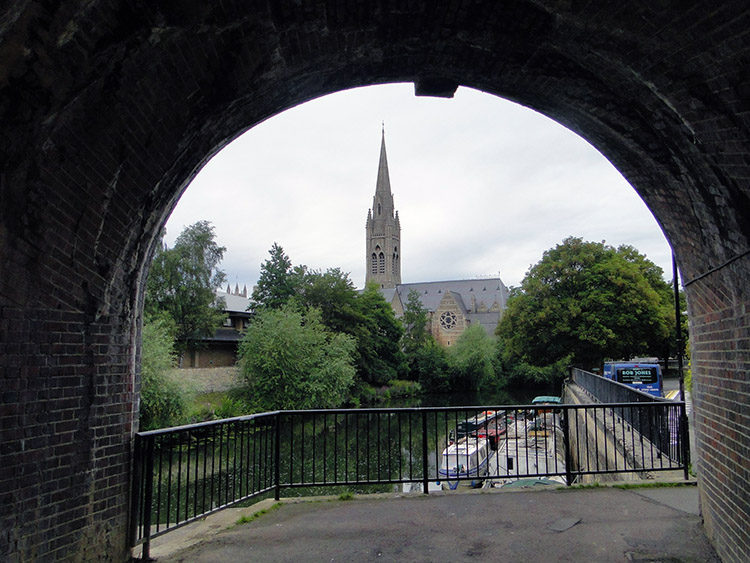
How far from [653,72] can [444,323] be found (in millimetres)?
88474

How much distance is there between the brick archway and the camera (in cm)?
309

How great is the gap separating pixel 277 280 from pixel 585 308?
2491 centimetres

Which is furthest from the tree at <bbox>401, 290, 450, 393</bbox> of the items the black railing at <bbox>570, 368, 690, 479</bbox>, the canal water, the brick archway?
the brick archway

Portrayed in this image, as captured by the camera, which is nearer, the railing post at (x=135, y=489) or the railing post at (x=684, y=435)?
the railing post at (x=135, y=489)

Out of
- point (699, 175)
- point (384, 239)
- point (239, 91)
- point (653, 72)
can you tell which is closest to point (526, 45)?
point (653, 72)

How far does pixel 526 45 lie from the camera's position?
159 inches

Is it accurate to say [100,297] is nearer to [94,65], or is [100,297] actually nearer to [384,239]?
[94,65]

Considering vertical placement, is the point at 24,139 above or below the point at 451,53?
below

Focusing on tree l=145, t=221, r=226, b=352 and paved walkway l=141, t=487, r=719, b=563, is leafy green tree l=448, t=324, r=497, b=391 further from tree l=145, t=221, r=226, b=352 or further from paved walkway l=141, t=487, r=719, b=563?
paved walkway l=141, t=487, r=719, b=563

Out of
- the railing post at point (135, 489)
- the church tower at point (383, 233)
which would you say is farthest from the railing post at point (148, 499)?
the church tower at point (383, 233)

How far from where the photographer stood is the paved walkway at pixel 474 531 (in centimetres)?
462

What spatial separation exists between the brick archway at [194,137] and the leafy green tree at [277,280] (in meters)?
40.1

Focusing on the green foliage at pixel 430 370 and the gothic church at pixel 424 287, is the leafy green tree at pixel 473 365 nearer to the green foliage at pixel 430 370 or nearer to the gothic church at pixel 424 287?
the green foliage at pixel 430 370

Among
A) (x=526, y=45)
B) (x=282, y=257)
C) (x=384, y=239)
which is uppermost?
(x=384, y=239)
